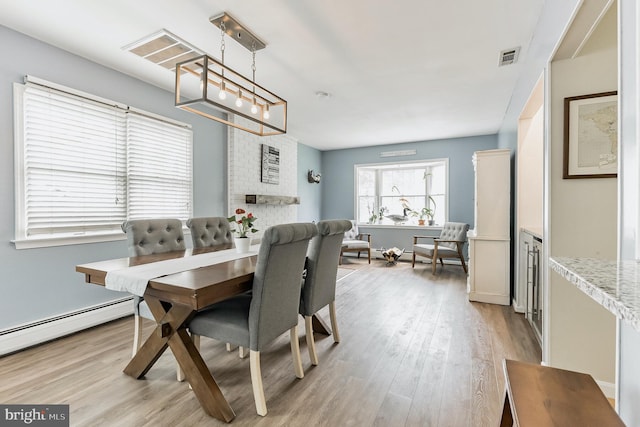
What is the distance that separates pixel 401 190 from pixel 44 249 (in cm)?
582

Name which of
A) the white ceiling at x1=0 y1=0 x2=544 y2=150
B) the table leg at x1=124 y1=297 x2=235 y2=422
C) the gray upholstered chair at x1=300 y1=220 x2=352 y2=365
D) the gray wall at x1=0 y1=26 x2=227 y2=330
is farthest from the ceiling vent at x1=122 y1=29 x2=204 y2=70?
the table leg at x1=124 y1=297 x2=235 y2=422

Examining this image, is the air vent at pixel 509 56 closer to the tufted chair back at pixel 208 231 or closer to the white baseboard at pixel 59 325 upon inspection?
the tufted chair back at pixel 208 231

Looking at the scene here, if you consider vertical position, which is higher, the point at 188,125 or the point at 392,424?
the point at 188,125

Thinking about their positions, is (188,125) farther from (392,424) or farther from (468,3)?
(392,424)

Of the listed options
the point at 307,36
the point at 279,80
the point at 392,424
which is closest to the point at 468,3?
the point at 307,36

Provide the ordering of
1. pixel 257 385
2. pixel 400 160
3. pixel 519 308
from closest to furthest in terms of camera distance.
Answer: pixel 257 385 < pixel 519 308 < pixel 400 160

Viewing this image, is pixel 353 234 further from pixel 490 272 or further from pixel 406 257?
pixel 490 272

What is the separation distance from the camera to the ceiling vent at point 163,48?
239 cm

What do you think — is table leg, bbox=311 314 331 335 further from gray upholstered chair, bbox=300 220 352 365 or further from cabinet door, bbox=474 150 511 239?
cabinet door, bbox=474 150 511 239

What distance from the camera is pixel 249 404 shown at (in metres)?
1.71

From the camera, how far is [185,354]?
173cm

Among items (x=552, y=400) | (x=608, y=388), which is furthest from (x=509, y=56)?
(x=552, y=400)

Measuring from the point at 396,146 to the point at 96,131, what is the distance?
509 centimetres

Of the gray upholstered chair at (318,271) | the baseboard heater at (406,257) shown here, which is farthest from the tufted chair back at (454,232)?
the gray upholstered chair at (318,271)
